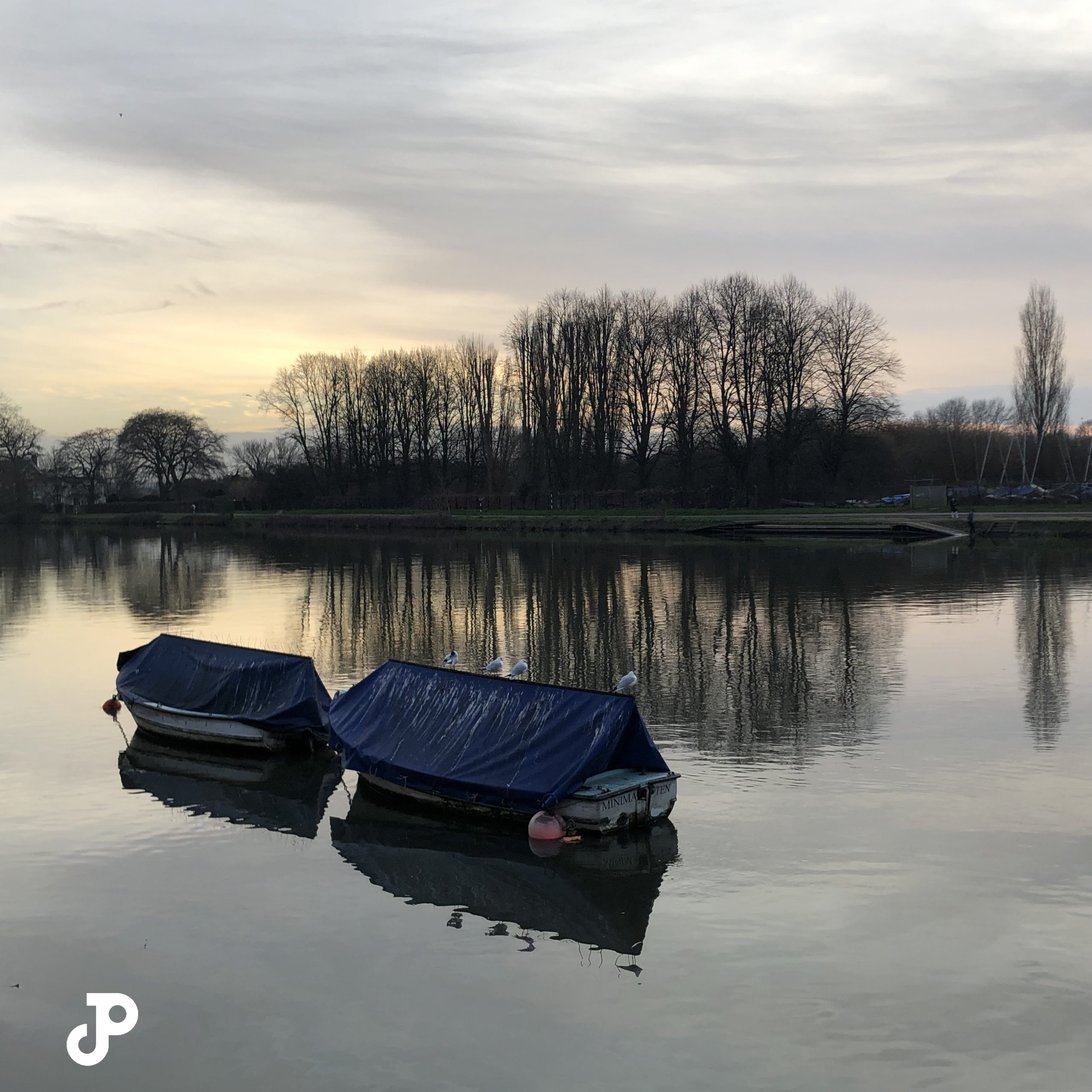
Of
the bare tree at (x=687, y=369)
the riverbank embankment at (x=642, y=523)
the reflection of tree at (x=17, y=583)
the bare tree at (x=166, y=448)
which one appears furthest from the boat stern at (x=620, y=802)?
the bare tree at (x=166, y=448)

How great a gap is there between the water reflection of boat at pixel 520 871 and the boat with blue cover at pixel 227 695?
12.1 ft

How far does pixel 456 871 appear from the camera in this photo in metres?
13.6

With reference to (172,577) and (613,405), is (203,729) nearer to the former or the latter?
(172,577)

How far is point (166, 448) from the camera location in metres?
126

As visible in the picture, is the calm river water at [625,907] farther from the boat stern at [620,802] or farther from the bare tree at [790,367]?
the bare tree at [790,367]

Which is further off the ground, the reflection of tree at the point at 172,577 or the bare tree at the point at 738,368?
the bare tree at the point at 738,368

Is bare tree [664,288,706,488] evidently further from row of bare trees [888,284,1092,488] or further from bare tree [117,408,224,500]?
bare tree [117,408,224,500]

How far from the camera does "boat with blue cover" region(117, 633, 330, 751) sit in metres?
19.3

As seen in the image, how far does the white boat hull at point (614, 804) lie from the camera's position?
14133 mm

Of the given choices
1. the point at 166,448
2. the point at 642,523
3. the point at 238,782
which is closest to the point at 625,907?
the point at 238,782

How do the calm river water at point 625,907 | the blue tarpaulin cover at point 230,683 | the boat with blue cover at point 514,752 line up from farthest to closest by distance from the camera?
1. the blue tarpaulin cover at point 230,683
2. the boat with blue cover at point 514,752
3. the calm river water at point 625,907

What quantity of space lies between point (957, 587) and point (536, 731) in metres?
31.2

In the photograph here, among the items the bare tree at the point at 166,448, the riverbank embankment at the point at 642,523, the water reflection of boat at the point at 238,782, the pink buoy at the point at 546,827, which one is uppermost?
the bare tree at the point at 166,448

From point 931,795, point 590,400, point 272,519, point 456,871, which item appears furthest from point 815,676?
point 272,519
